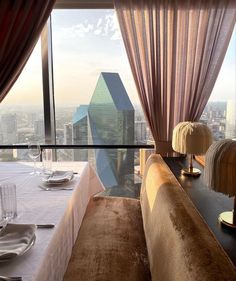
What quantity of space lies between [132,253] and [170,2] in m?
2.13

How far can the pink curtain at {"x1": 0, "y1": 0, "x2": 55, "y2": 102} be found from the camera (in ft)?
8.62

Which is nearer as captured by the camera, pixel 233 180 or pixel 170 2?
pixel 233 180

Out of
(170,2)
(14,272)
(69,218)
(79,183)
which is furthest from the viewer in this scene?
(170,2)

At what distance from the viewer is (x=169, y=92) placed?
9.02 feet

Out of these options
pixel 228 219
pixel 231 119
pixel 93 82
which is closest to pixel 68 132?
pixel 93 82

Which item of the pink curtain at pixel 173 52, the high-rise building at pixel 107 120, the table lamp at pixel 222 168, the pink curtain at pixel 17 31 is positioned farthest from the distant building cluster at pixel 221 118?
the table lamp at pixel 222 168

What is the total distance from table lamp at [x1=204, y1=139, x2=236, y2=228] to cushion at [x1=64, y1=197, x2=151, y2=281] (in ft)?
2.13

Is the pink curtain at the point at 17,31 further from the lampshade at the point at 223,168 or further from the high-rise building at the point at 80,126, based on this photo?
the lampshade at the point at 223,168

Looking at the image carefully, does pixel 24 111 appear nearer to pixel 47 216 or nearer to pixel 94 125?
pixel 94 125

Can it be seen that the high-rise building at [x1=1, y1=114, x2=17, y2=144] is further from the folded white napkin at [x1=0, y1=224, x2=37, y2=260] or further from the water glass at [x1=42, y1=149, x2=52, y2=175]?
the folded white napkin at [x1=0, y1=224, x2=37, y2=260]

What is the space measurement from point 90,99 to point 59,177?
145cm

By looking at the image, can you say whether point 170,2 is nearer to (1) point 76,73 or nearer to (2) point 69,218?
(1) point 76,73

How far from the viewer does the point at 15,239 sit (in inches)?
41.6

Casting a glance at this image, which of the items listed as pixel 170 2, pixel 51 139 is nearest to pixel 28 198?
pixel 51 139
